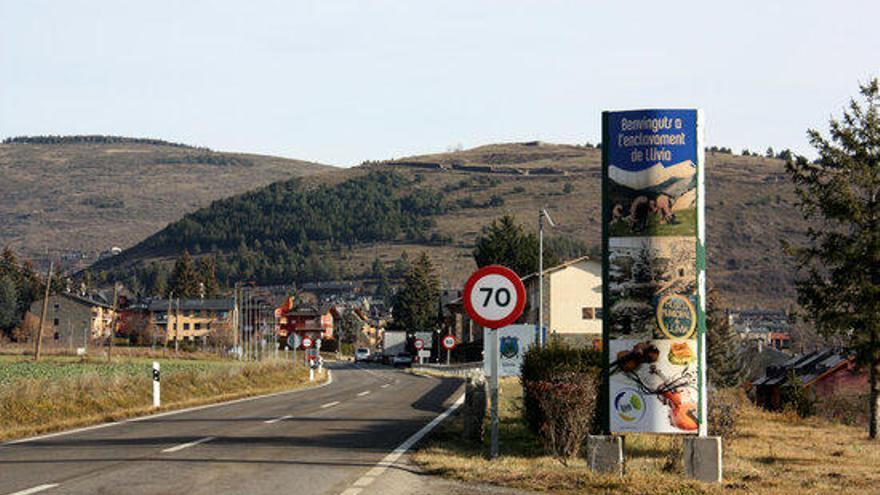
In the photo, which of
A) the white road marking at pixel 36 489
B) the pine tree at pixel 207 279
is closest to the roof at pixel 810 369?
the white road marking at pixel 36 489

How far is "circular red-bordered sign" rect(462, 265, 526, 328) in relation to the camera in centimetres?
1451

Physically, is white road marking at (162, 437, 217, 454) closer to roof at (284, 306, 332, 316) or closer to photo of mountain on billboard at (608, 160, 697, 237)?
photo of mountain on billboard at (608, 160, 697, 237)

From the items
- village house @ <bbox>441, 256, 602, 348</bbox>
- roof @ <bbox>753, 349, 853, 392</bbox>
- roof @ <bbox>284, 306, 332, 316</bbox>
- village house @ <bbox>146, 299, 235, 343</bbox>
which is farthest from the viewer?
roof @ <bbox>284, 306, 332, 316</bbox>

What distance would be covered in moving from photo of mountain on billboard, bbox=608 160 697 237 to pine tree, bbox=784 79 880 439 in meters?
15.0

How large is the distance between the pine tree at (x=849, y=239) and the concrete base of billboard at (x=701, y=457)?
49.0 feet

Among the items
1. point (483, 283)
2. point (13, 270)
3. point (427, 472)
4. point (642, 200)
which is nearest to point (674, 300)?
point (642, 200)

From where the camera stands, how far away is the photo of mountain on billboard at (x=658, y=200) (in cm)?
1336

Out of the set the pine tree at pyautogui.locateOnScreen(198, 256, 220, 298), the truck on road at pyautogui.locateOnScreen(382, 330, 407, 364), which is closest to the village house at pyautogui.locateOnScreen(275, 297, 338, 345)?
the pine tree at pyautogui.locateOnScreen(198, 256, 220, 298)

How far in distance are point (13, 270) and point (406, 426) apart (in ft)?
484

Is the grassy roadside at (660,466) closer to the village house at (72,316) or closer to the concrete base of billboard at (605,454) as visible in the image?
the concrete base of billboard at (605,454)

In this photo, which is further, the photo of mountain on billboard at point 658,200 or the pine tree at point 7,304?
the pine tree at point 7,304

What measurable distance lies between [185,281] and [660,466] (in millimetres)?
167626

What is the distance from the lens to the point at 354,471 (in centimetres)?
1400

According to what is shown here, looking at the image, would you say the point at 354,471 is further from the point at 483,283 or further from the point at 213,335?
the point at 213,335
